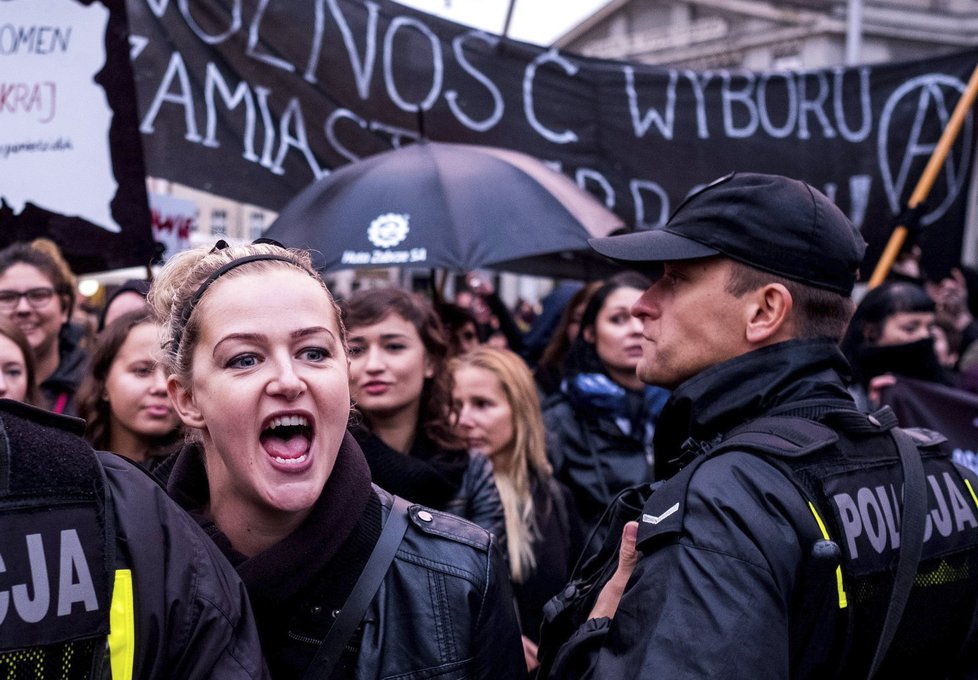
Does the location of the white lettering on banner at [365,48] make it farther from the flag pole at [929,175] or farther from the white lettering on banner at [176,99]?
the flag pole at [929,175]

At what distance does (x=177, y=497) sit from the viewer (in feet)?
6.93

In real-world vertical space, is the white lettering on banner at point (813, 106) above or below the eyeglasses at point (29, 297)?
above

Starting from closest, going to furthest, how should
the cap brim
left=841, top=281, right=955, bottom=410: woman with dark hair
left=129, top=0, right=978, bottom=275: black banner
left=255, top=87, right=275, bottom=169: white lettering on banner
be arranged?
the cap brim
left=841, top=281, right=955, bottom=410: woman with dark hair
left=129, top=0, right=978, bottom=275: black banner
left=255, top=87, right=275, bottom=169: white lettering on banner

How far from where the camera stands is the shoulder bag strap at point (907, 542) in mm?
1824

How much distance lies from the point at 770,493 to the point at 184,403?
1178 millimetres

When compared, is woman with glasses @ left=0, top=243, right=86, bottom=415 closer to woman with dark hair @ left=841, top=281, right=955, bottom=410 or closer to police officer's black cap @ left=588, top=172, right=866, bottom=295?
police officer's black cap @ left=588, top=172, right=866, bottom=295

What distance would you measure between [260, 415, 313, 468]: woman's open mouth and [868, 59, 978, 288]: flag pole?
3882 millimetres

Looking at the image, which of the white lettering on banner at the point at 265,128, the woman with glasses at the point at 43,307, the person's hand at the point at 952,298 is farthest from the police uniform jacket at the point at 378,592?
the person's hand at the point at 952,298

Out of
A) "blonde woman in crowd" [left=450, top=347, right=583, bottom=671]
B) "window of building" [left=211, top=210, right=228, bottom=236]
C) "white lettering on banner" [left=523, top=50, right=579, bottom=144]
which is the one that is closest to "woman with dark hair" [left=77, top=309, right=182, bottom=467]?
"blonde woman in crowd" [left=450, top=347, right=583, bottom=671]

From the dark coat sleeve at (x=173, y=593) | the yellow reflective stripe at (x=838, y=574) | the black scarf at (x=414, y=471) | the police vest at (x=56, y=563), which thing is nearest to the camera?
the police vest at (x=56, y=563)

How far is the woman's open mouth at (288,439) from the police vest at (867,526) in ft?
2.23

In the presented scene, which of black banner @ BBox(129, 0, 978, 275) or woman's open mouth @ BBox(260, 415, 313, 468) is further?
black banner @ BBox(129, 0, 978, 275)

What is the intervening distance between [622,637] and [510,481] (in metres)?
2.09

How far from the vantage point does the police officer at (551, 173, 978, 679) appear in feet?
5.43
